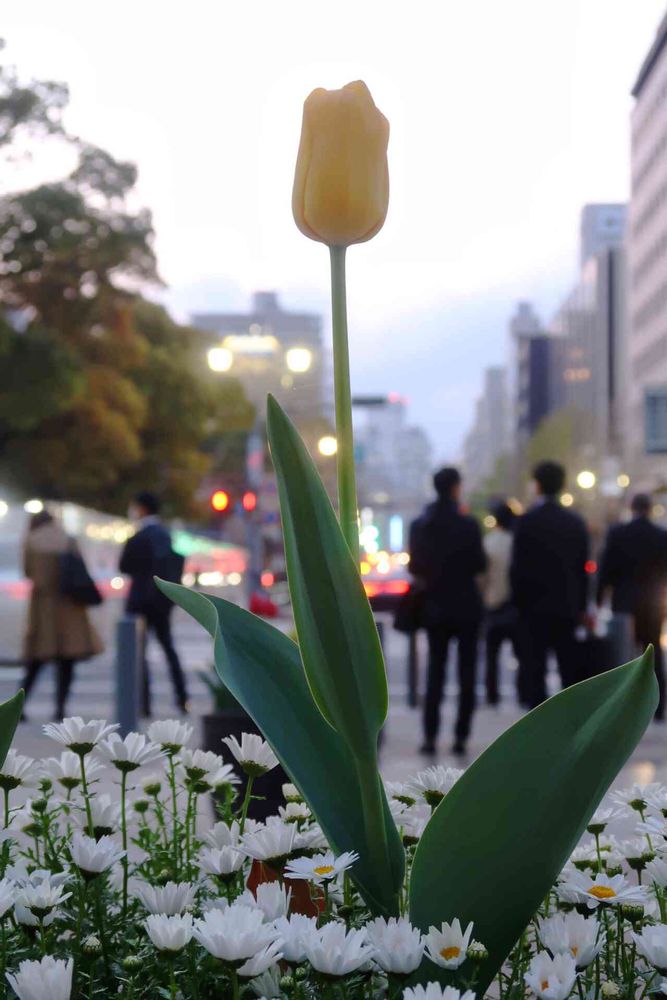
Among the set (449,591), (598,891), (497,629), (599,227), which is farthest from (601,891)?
(599,227)

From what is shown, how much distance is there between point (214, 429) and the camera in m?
45.6

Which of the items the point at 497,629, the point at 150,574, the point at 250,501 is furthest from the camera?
the point at 250,501

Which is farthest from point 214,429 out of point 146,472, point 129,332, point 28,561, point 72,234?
point 28,561

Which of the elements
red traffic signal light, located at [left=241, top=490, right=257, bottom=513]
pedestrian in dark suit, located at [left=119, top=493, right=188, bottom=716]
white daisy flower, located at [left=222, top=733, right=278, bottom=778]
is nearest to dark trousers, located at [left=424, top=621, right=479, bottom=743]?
pedestrian in dark suit, located at [left=119, top=493, right=188, bottom=716]

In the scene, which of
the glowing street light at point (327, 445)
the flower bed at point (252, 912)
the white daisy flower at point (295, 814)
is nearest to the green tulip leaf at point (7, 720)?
the flower bed at point (252, 912)

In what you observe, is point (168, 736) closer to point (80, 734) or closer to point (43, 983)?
point (80, 734)

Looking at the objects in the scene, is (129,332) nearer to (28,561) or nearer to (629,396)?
(28,561)

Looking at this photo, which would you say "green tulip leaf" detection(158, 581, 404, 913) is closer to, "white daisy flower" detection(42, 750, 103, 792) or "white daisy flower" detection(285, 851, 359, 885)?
"white daisy flower" detection(285, 851, 359, 885)

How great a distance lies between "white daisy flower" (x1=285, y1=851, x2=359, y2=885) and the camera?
5.39 feet

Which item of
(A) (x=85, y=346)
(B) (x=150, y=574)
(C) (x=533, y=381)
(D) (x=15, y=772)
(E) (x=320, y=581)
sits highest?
(C) (x=533, y=381)

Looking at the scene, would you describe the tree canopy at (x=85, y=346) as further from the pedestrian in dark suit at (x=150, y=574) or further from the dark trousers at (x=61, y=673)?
the dark trousers at (x=61, y=673)

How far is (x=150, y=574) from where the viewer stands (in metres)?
10.6

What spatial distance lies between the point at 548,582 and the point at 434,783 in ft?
21.0

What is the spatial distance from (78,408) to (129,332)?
2216 mm
